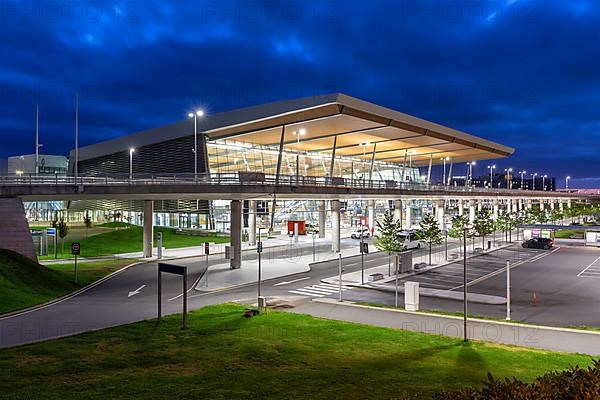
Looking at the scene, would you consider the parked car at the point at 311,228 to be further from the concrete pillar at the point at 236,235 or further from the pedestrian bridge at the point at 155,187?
the concrete pillar at the point at 236,235

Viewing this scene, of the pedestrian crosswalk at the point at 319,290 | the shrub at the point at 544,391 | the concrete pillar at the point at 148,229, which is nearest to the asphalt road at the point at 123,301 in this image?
the pedestrian crosswalk at the point at 319,290

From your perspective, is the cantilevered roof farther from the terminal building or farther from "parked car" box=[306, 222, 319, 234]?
"parked car" box=[306, 222, 319, 234]

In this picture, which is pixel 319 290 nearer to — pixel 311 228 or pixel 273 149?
pixel 273 149

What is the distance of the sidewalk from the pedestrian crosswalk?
3639 mm

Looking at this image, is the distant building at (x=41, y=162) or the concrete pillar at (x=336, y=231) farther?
the distant building at (x=41, y=162)

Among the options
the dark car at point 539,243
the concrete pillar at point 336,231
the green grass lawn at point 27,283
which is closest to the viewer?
the green grass lawn at point 27,283

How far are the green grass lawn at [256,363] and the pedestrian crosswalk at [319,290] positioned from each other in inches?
319

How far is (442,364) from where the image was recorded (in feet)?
45.2

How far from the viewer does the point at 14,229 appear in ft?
91.2

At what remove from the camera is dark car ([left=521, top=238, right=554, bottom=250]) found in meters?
52.9

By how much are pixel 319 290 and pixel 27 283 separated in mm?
16932

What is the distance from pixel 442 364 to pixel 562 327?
8.43 m

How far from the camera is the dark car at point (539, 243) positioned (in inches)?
2083

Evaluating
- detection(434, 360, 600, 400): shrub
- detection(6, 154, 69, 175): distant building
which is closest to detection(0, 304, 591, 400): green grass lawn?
detection(434, 360, 600, 400): shrub
